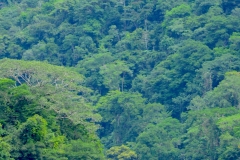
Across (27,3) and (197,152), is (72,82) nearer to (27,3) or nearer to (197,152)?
(197,152)

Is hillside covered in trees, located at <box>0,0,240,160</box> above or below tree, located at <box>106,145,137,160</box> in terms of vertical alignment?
above

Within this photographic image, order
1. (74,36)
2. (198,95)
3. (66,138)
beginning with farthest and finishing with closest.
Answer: (74,36) < (198,95) < (66,138)

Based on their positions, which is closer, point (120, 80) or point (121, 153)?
point (121, 153)

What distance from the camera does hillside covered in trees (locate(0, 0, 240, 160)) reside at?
33.3m

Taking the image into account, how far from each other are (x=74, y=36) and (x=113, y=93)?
7865 mm

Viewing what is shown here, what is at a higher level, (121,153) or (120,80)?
(121,153)

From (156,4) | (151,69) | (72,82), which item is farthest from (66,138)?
(156,4)

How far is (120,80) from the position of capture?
2172 inches

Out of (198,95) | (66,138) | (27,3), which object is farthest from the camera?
(27,3)

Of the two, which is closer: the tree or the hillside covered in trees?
the hillside covered in trees

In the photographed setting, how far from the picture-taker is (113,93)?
51.7 m

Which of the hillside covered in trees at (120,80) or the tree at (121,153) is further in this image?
the tree at (121,153)

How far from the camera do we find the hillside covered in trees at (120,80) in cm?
3328

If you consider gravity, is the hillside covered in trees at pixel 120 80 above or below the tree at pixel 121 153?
above
